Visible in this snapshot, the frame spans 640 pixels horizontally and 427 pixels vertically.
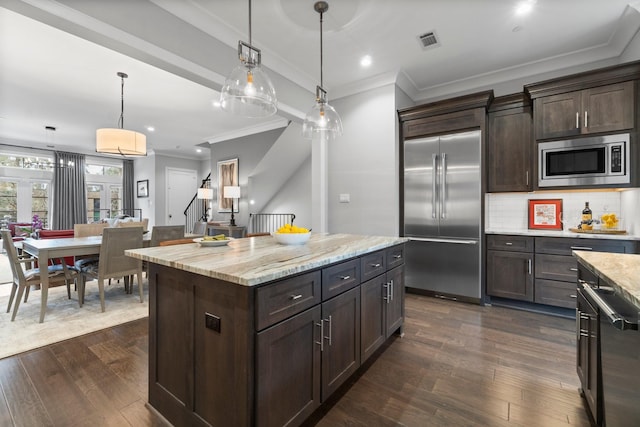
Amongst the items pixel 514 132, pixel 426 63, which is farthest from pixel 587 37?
pixel 426 63

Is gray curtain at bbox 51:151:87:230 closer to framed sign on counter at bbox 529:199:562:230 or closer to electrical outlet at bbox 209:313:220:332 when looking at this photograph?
electrical outlet at bbox 209:313:220:332

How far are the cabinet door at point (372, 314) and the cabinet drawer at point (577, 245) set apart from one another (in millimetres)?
2167

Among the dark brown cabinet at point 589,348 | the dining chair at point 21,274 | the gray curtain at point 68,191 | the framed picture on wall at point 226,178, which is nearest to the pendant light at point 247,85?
the dark brown cabinet at point 589,348

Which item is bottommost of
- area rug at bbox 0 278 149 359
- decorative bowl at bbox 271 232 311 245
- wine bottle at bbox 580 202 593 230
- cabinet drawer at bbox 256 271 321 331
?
area rug at bbox 0 278 149 359

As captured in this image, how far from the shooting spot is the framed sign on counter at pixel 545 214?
3.54 m

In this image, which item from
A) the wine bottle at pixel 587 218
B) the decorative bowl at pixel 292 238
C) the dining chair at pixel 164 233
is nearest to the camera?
the decorative bowl at pixel 292 238

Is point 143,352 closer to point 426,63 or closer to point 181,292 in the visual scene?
point 181,292

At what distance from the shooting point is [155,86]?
4199 millimetres

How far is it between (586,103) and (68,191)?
1154 cm

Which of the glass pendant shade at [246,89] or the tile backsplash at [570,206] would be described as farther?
the tile backsplash at [570,206]

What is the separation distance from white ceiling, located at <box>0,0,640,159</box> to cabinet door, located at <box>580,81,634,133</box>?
57cm

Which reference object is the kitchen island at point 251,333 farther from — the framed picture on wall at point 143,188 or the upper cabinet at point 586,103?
the framed picture on wall at point 143,188

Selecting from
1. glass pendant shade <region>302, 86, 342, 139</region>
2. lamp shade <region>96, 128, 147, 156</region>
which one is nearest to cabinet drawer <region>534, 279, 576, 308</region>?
glass pendant shade <region>302, 86, 342, 139</region>

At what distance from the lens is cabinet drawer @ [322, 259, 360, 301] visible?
1.60m
